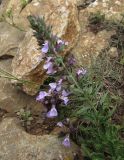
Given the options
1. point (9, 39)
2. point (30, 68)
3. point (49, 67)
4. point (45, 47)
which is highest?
point (45, 47)

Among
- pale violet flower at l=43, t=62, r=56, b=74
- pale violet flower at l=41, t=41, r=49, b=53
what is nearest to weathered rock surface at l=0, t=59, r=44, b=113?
pale violet flower at l=43, t=62, r=56, b=74

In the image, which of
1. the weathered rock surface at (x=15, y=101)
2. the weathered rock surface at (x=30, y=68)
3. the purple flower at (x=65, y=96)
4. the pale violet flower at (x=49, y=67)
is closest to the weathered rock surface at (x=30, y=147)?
the weathered rock surface at (x=15, y=101)

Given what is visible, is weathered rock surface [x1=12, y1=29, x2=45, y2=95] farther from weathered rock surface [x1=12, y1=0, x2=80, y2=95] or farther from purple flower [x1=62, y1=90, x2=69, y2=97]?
purple flower [x1=62, y1=90, x2=69, y2=97]

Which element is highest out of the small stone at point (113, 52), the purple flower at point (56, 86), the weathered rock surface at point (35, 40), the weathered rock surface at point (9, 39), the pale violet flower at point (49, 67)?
the pale violet flower at point (49, 67)

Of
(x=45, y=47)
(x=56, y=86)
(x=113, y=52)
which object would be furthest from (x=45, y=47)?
(x=113, y=52)

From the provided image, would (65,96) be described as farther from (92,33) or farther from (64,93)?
(92,33)

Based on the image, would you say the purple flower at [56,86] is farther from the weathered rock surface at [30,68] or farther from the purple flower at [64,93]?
the weathered rock surface at [30,68]

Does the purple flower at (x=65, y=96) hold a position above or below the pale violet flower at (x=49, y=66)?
below

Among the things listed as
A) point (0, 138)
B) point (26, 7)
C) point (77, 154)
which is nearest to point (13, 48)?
point (26, 7)
